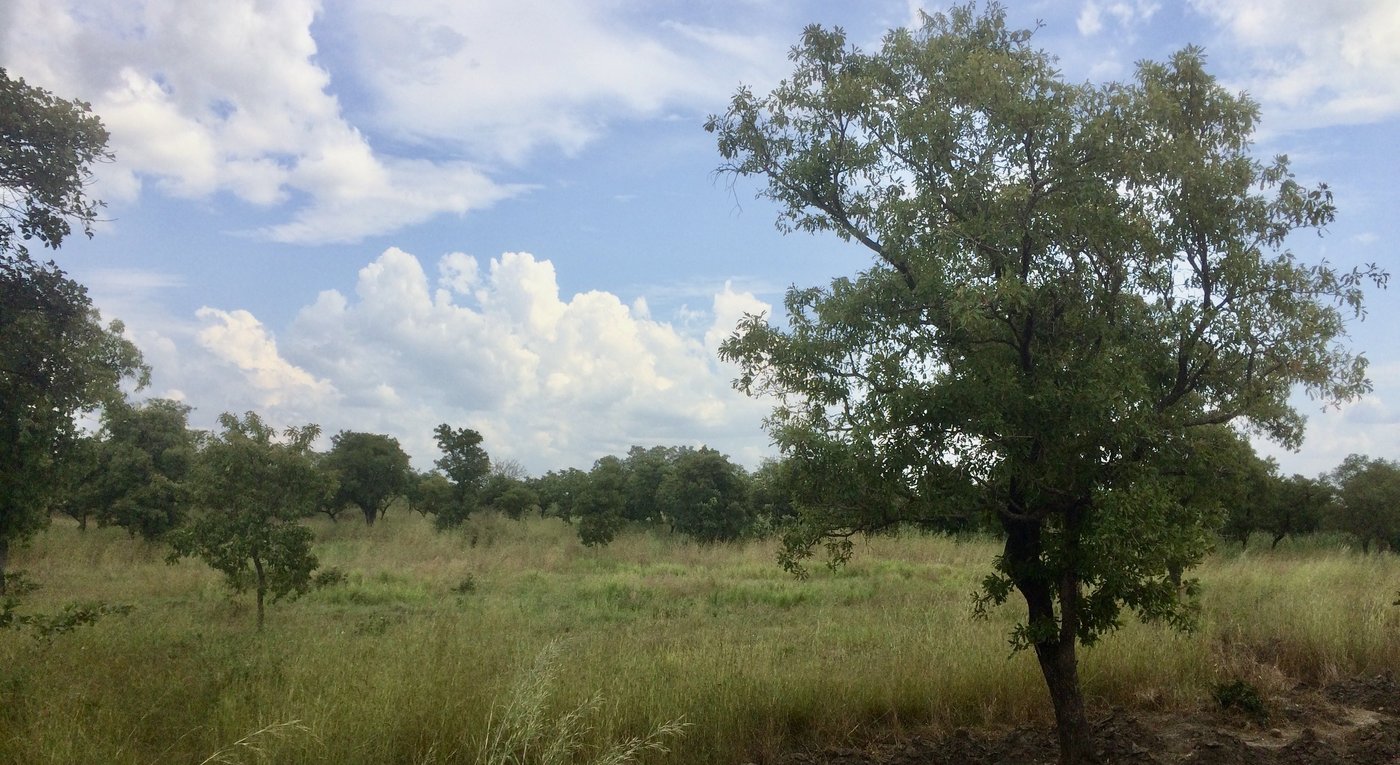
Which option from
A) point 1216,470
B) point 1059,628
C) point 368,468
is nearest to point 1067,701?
point 1059,628

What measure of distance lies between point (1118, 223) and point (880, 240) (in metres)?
1.48

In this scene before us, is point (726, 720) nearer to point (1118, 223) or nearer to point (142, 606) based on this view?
point (1118, 223)

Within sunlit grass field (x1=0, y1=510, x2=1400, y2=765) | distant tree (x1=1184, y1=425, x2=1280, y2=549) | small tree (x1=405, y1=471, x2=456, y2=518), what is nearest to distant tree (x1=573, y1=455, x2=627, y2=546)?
small tree (x1=405, y1=471, x2=456, y2=518)

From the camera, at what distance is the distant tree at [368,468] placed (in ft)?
104

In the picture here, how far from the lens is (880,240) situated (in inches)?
229

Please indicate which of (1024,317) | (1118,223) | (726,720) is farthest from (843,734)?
(1118,223)

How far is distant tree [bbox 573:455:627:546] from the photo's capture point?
25.1 m

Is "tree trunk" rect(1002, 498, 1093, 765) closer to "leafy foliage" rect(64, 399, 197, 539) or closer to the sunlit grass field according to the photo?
the sunlit grass field

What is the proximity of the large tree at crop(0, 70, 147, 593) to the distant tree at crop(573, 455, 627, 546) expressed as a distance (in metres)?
18.3

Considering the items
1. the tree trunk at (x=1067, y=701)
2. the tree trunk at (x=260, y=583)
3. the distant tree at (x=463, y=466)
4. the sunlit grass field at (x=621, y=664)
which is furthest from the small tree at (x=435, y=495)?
the tree trunk at (x=1067, y=701)

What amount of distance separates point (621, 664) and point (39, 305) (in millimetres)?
5753

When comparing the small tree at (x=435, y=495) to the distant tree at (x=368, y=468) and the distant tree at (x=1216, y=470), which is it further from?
the distant tree at (x=1216, y=470)

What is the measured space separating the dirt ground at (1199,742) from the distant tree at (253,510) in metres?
8.92

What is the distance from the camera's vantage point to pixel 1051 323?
5.71 metres
